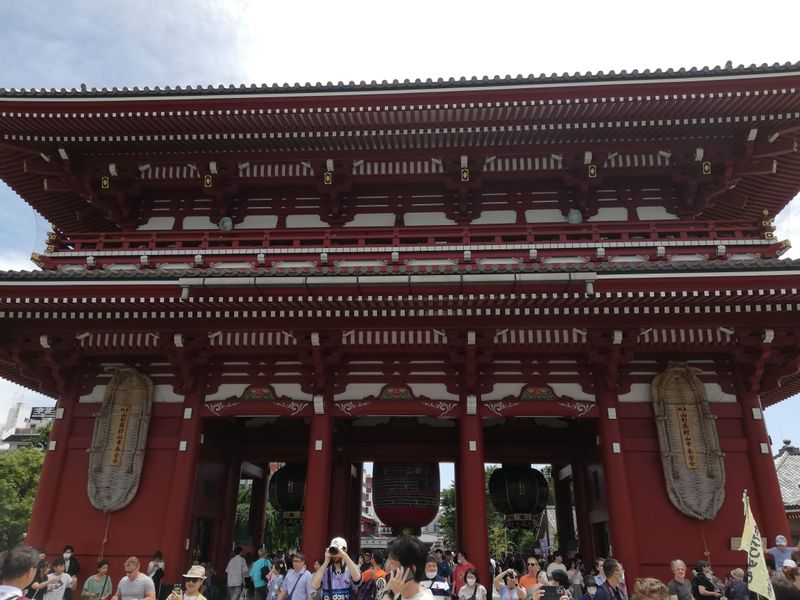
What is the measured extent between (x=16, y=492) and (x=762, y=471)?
121 ft

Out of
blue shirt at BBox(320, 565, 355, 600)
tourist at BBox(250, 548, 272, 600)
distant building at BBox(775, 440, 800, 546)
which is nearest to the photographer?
blue shirt at BBox(320, 565, 355, 600)

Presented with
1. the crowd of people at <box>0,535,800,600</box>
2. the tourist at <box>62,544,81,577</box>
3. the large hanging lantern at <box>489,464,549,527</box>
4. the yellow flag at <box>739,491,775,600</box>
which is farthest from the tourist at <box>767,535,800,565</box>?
the tourist at <box>62,544,81,577</box>

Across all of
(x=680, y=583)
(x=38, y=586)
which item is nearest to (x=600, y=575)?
(x=680, y=583)

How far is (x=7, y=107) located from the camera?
11547mm

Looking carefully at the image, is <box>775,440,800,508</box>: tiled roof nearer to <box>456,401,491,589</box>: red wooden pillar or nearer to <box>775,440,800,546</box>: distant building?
<box>775,440,800,546</box>: distant building

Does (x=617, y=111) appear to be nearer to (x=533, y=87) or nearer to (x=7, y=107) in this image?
(x=533, y=87)

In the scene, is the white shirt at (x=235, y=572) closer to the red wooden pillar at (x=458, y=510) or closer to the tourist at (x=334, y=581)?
the red wooden pillar at (x=458, y=510)

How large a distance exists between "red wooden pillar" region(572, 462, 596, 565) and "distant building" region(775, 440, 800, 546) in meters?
9.26

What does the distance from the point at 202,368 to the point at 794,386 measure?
1458 cm

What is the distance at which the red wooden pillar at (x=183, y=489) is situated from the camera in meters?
10.3

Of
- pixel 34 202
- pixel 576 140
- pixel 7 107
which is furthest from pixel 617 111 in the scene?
pixel 34 202

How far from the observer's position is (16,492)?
31906 millimetres

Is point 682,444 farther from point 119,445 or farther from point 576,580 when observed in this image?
point 119,445

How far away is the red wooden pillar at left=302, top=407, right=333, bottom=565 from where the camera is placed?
10234 mm
